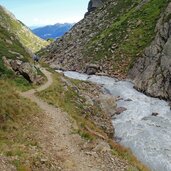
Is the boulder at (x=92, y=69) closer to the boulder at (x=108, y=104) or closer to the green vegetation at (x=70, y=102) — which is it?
the boulder at (x=108, y=104)

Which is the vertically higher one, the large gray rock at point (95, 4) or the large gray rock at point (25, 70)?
the large gray rock at point (95, 4)

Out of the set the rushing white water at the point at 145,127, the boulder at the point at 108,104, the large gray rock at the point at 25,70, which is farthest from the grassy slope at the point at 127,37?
the large gray rock at the point at 25,70

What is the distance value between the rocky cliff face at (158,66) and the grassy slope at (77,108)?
49.9 feet

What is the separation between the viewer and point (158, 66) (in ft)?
227

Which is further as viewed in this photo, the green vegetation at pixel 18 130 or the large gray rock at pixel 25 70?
the large gray rock at pixel 25 70

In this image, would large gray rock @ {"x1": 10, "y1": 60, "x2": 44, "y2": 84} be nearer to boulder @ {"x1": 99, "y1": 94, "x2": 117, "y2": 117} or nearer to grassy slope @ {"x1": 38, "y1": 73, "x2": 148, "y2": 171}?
grassy slope @ {"x1": 38, "y1": 73, "x2": 148, "y2": 171}

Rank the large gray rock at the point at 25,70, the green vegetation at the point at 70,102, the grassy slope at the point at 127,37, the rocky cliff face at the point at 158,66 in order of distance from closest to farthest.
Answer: the green vegetation at the point at 70,102
the large gray rock at the point at 25,70
the rocky cliff face at the point at 158,66
the grassy slope at the point at 127,37

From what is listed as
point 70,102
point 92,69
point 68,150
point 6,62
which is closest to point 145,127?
point 70,102

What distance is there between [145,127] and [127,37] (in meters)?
48.6

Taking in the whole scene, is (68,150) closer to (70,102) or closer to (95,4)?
(70,102)

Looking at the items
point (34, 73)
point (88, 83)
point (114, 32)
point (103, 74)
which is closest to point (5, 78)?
point (34, 73)

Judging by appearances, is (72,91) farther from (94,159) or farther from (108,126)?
(94,159)

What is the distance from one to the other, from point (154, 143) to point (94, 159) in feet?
42.6

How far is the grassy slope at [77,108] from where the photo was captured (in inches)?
1381
